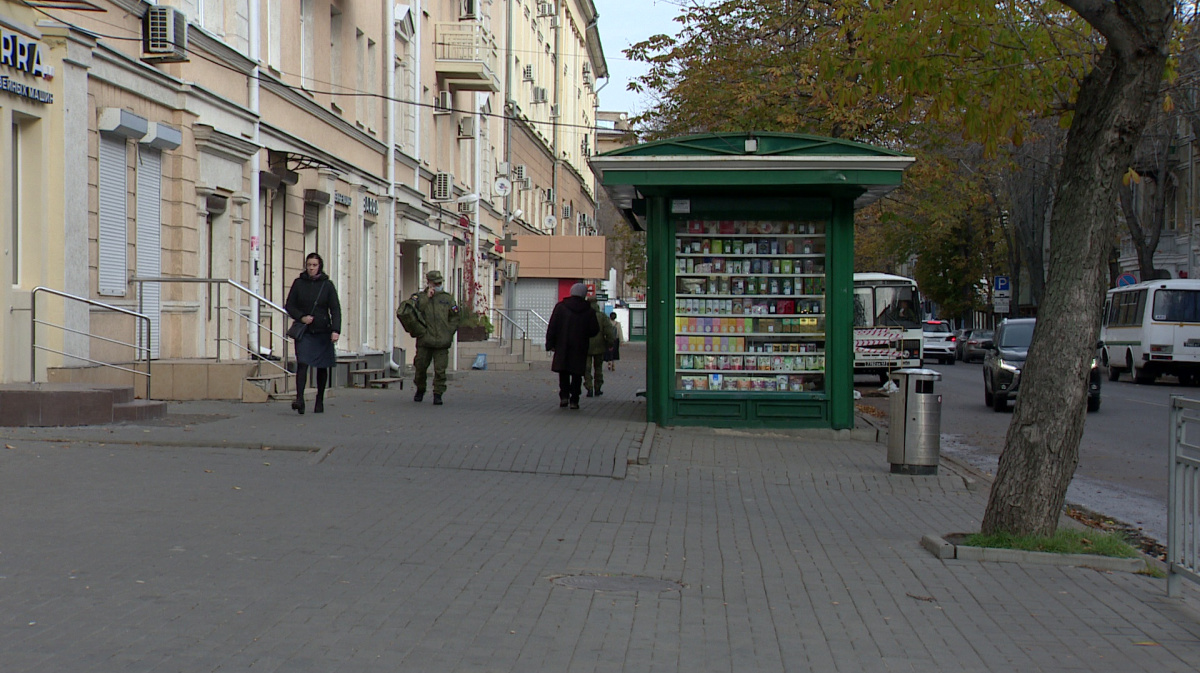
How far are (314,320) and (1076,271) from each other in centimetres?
937

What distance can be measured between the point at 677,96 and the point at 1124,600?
22787 millimetres

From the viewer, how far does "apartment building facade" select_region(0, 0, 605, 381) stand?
13.9 m

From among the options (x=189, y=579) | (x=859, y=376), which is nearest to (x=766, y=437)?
(x=189, y=579)

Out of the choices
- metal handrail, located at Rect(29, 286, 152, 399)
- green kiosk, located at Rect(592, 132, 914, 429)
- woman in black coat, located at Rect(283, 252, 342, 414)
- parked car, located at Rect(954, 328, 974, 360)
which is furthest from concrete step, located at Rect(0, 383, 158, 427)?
parked car, located at Rect(954, 328, 974, 360)

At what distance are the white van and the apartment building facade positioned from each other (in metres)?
17.4

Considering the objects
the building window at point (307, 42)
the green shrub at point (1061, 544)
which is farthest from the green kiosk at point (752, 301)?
the building window at point (307, 42)

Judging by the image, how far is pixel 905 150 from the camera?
89.3 feet

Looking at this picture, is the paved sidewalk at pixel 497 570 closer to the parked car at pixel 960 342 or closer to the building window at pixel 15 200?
the building window at pixel 15 200

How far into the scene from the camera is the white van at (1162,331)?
1291 inches

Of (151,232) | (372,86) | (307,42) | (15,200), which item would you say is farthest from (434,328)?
(372,86)

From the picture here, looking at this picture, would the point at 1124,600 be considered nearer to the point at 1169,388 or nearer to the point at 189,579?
the point at 189,579

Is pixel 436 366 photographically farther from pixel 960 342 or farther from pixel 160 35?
pixel 960 342

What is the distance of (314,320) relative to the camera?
15156mm

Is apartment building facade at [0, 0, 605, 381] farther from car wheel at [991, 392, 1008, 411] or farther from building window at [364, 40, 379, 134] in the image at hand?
car wheel at [991, 392, 1008, 411]
